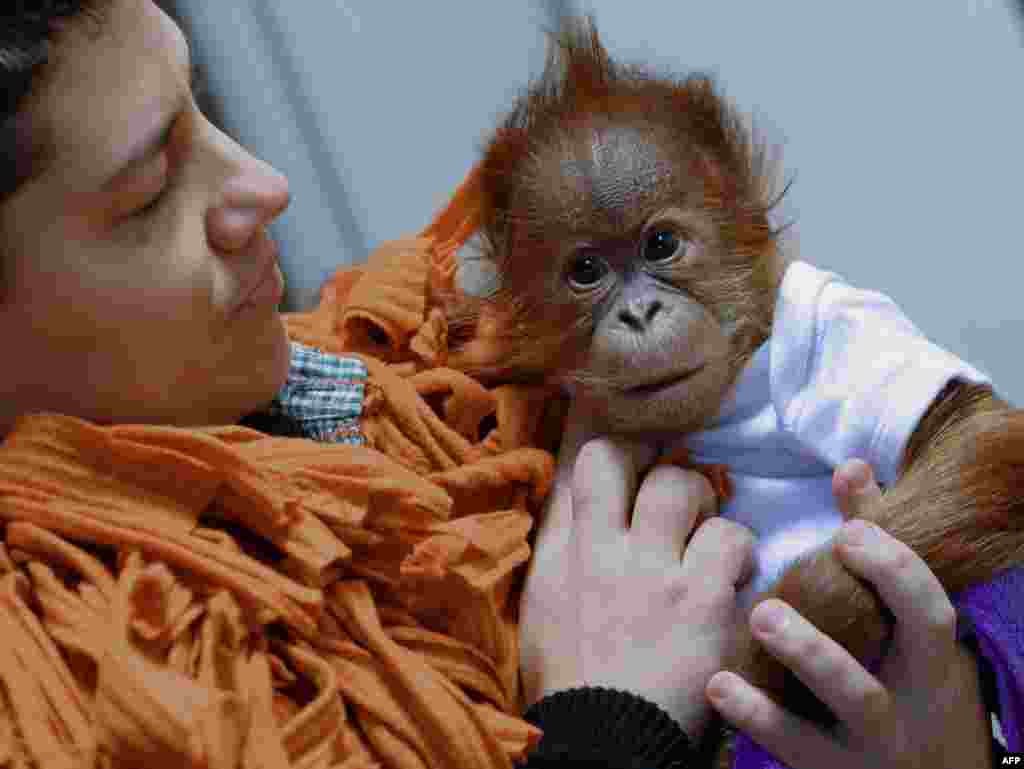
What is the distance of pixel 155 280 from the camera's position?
700 mm

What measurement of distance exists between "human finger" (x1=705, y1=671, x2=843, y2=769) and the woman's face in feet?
1.20

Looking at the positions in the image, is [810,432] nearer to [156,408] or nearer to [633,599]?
[633,599]

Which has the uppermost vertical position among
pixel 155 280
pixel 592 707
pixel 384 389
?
pixel 155 280

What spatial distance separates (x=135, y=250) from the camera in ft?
2.28

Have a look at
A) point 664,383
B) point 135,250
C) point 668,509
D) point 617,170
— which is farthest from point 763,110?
point 135,250

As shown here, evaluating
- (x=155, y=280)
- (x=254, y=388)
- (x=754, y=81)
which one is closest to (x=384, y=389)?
(x=254, y=388)

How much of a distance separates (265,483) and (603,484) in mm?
292

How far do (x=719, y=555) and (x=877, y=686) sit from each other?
0.17 metres

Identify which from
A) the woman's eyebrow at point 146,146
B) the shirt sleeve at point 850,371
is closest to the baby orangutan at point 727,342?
the shirt sleeve at point 850,371

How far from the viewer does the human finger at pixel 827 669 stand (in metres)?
0.72

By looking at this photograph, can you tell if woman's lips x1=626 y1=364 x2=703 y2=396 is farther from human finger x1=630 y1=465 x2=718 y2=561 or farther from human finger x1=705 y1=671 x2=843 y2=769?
human finger x1=705 y1=671 x2=843 y2=769

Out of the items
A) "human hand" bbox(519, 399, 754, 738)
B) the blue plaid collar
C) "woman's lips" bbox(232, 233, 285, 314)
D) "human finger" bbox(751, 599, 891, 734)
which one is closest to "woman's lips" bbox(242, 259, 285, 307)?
"woman's lips" bbox(232, 233, 285, 314)

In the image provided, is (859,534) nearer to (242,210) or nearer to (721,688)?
(721,688)

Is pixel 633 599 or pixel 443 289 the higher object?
pixel 443 289
